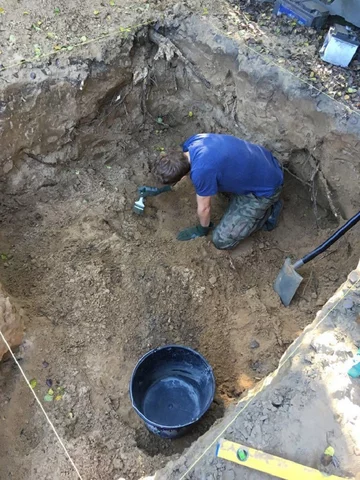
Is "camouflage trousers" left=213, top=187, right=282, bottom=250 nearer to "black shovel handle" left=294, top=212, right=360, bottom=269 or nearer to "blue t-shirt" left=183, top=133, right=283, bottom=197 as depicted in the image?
A: "blue t-shirt" left=183, top=133, right=283, bottom=197

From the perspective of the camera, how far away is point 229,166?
3.57 m

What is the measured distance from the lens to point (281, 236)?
14.0 ft

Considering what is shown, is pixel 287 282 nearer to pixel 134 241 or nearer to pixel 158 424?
pixel 134 241

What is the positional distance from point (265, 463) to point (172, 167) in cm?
221

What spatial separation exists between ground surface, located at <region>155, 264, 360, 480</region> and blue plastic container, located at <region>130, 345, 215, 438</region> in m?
0.69

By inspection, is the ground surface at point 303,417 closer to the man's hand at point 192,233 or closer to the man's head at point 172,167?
the man's head at point 172,167

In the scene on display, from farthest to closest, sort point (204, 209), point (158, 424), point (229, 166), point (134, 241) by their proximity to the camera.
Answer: point (134, 241)
point (204, 209)
point (229, 166)
point (158, 424)

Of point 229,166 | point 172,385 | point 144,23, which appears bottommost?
point 172,385

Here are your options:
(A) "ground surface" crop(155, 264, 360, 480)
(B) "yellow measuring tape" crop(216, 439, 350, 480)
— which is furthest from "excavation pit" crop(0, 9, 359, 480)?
(B) "yellow measuring tape" crop(216, 439, 350, 480)

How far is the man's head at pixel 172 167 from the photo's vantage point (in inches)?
141

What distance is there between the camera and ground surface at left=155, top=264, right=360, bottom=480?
2170mm

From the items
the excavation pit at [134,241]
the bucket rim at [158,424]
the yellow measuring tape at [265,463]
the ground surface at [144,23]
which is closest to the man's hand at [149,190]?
the excavation pit at [134,241]

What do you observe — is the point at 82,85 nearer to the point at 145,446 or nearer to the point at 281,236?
the point at 281,236

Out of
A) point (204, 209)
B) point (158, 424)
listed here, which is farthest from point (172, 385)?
point (204, 209)
